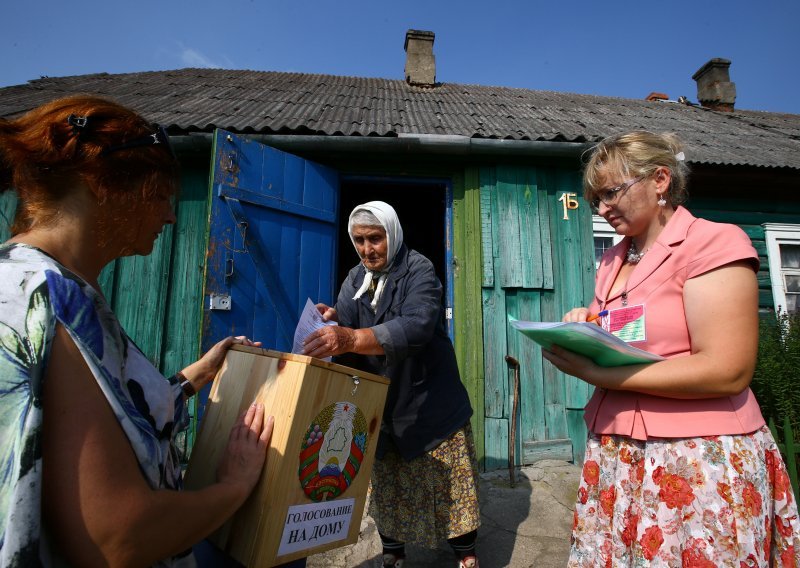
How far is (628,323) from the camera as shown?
129 cm

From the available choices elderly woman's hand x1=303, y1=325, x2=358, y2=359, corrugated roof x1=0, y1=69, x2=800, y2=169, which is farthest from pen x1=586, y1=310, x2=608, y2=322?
corrugated roof x1=0, y1=69, x2=800, y2=169

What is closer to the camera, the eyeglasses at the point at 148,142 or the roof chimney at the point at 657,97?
the eyeglasses at the point at 148,142

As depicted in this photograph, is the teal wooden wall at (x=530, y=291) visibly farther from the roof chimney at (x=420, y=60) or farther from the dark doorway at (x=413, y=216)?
the roof chimney at (x=420, y=60)

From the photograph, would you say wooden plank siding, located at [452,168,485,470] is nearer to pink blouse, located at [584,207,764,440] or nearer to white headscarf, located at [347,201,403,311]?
white headscarf, located at [347,201,403,311]

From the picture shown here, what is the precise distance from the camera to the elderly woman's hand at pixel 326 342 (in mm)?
1519

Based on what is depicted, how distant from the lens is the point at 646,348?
123 centimetres

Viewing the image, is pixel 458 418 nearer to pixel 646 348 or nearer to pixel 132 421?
pixel 646 348

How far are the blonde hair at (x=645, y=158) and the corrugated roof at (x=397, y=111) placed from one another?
2.95 metres

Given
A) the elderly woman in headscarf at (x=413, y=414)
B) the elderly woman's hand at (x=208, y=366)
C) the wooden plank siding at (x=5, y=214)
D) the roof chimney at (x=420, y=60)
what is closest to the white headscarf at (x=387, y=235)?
the elderly woman in headscarf at (x=413, y=414)

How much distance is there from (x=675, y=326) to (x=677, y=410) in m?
→ 0.23

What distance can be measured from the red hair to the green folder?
3.61 ft

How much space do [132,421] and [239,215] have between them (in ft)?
9.26

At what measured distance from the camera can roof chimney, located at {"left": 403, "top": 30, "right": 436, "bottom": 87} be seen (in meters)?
7.06

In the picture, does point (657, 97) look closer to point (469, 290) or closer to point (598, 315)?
point (469, 290)
